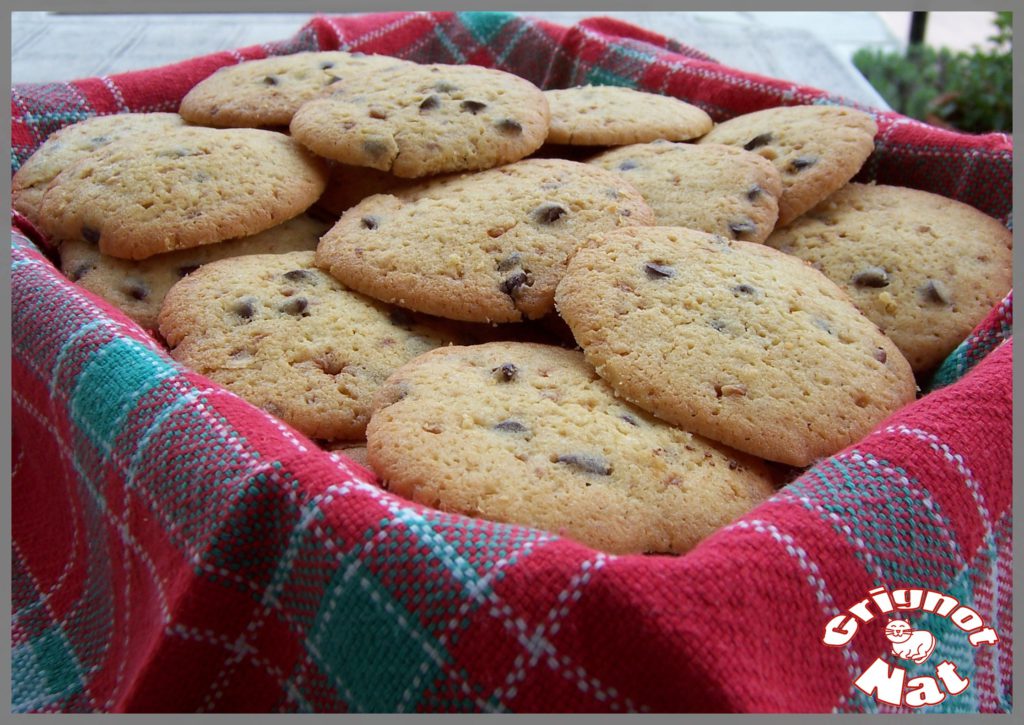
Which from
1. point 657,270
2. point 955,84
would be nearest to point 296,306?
point 657,270

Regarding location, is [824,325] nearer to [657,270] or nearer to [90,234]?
[657,270]

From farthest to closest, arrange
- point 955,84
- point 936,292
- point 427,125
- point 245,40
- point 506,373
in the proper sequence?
point 955,84, point 245,40, point 427,125, point 936,292, point 506,373

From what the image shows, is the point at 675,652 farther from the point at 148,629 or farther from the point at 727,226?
the point at 727,226

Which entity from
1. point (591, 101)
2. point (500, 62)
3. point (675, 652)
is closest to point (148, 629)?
point (675, 652)

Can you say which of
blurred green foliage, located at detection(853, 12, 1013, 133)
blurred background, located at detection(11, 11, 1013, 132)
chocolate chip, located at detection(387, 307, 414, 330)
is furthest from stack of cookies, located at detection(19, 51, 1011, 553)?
blurred green foliage, located at detection(853, 12, 1013, 133)

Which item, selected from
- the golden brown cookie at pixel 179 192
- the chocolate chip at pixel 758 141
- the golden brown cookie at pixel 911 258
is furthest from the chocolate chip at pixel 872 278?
the golden brown cookie at pixel 179 192
